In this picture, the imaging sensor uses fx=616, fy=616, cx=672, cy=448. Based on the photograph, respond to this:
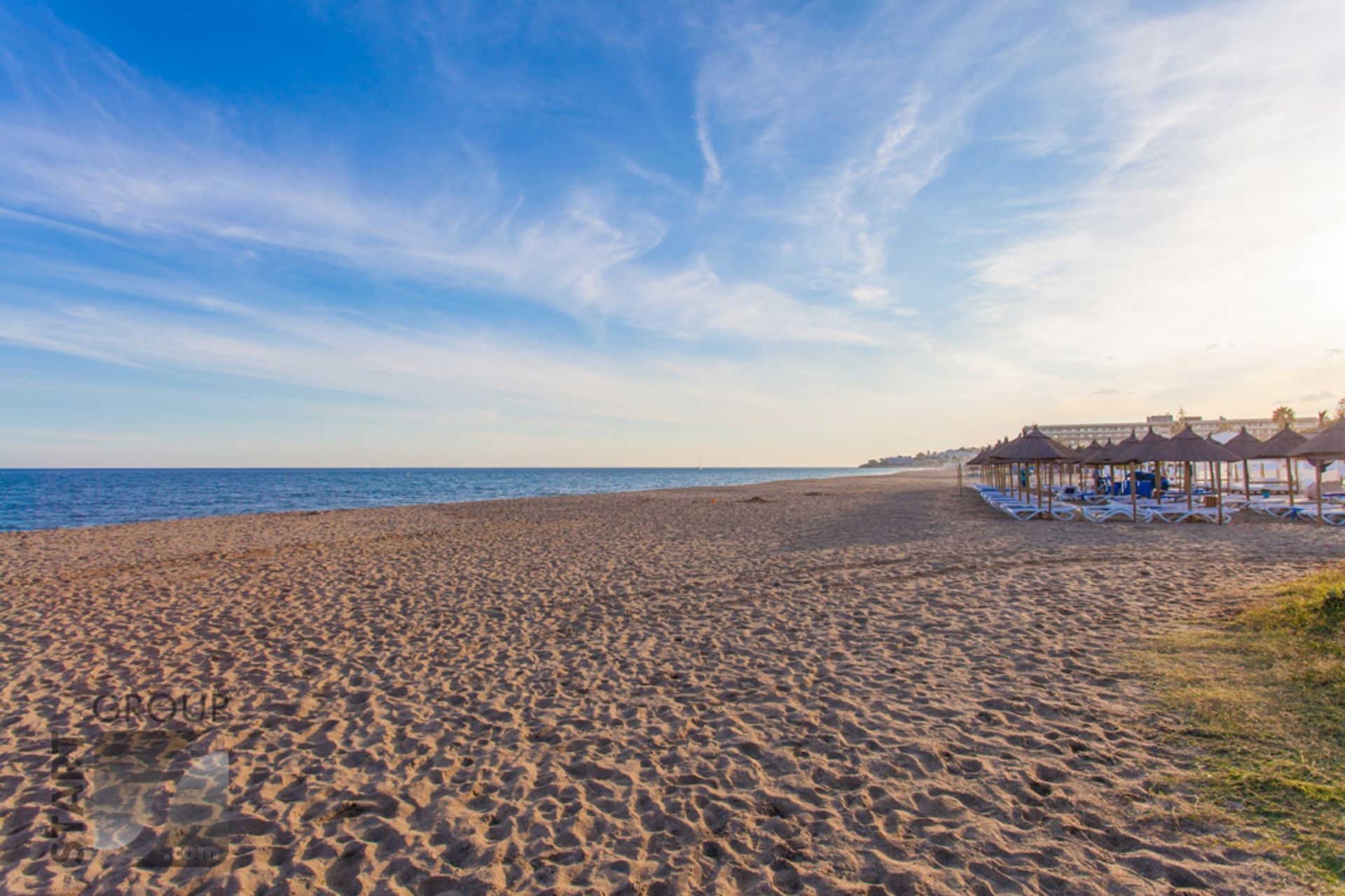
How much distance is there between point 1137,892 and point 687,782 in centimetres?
243

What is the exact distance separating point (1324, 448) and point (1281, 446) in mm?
4083

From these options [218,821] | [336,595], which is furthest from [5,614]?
[218,821]

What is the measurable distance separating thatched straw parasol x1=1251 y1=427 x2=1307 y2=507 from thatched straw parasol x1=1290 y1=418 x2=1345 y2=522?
1.88 meters

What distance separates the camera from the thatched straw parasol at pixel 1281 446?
18784mm

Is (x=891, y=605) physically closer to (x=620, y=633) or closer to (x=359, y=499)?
(x=620, y=633)

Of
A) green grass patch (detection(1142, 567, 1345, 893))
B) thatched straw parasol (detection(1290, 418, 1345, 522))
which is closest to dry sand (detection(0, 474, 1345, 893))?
green grass patch (detection(1142, 567, 1345, 893))

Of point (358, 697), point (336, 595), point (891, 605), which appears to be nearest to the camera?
point (358, 697)

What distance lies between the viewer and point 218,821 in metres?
3.81

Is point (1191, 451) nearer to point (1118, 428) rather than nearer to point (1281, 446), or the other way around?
point (1281, 446)

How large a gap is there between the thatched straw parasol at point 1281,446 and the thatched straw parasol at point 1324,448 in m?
1.88

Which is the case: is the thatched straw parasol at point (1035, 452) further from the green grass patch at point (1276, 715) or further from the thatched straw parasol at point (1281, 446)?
the green grass patch at point (1276, 715)

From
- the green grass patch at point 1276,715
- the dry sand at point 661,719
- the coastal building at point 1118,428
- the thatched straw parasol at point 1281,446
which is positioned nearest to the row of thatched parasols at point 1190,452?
the thatched straw parasol at point 1281,446

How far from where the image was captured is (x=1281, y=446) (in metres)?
19.2

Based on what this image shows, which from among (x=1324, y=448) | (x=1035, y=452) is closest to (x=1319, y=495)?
(x=1324, y=448)
